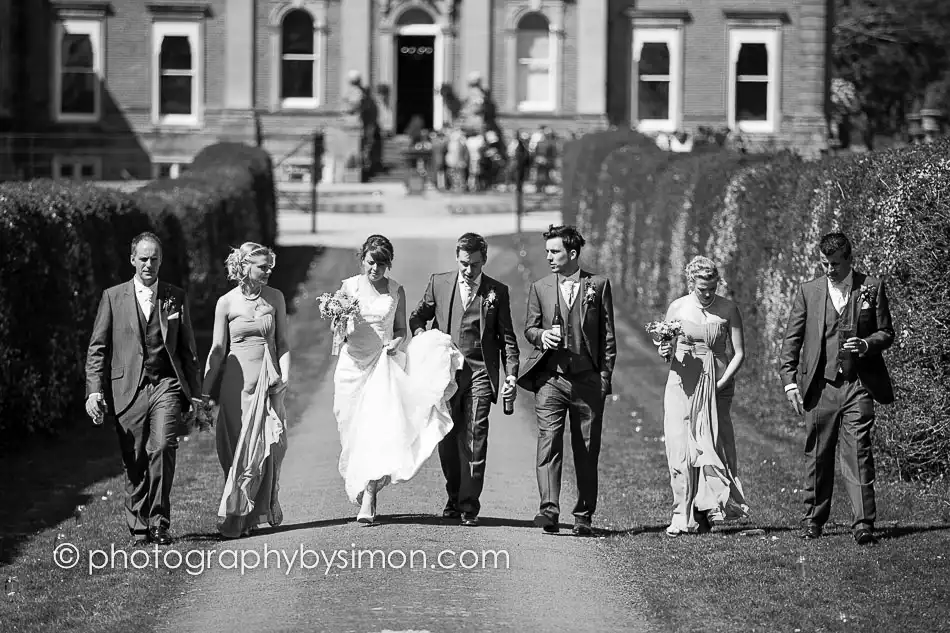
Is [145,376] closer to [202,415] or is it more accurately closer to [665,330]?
[202,415]

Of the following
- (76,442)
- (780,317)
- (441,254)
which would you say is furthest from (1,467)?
(441,254)

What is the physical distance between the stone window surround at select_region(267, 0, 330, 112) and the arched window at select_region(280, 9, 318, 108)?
0.31 feet

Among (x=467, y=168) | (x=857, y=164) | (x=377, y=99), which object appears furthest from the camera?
(x=377, y=99)

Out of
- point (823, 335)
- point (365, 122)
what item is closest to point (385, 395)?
point (823, 335)

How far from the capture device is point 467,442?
10.6 m

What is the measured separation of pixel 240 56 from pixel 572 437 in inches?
1249

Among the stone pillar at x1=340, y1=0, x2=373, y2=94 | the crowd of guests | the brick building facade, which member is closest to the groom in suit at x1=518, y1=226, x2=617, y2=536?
the crowd of guests

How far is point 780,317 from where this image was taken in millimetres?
15156

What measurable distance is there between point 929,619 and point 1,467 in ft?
26.4

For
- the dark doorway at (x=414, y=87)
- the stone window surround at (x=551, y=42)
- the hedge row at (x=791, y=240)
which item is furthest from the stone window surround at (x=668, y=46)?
the hedge row at (x=791, y=240)

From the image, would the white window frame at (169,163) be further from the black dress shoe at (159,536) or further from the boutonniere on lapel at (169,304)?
the black dress shoe at (159,536)

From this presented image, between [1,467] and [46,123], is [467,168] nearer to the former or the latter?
[46,123]

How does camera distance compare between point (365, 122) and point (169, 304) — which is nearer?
point (169, 304)

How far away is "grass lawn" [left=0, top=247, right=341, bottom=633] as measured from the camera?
8.97 meters
